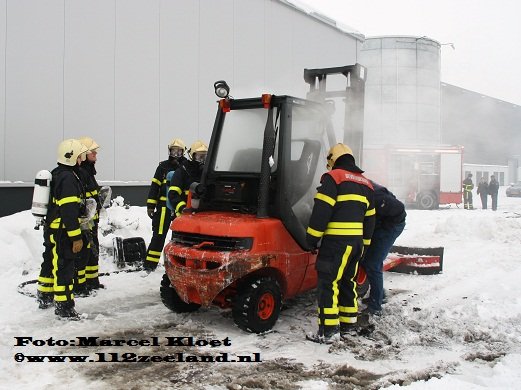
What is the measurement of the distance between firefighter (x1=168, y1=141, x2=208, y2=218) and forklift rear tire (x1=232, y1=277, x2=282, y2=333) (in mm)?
2234

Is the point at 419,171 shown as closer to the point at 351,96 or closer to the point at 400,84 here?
the point at 400,84

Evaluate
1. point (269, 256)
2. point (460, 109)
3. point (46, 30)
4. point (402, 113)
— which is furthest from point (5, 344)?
point (460, 109)

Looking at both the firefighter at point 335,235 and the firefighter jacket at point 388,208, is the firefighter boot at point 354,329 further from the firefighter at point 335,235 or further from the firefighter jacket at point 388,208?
the firefighter jacket at point 388,208

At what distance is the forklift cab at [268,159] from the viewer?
4.56 metres

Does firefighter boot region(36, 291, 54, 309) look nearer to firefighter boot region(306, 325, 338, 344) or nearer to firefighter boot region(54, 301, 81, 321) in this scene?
firefighter boot region(54, 301, 81, 321)

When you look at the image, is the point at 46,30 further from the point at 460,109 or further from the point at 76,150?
the point at 460,109

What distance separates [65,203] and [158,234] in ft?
6.96

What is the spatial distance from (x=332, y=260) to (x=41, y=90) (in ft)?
22.6

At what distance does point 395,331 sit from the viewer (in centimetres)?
453

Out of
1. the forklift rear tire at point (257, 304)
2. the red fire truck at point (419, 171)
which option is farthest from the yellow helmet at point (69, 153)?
the red fire truck at point (419, 171)

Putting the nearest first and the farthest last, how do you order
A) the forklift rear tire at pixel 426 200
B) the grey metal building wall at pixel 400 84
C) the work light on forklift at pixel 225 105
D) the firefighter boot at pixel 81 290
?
the work light on forklift at pixel 225 105 < the firefighter boot at pixel 81 290 < the forklift rear tire at pixel 426 200 < the grey metal building wall at pixel 400 84

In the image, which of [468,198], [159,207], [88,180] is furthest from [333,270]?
[468,198]

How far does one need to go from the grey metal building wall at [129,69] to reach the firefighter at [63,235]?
4040mm

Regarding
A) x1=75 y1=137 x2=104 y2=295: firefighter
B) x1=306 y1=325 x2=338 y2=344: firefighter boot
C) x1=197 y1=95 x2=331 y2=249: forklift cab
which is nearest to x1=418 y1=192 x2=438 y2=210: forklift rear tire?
x1=197 y1=95 x2=331 y2=249: forklift cab
